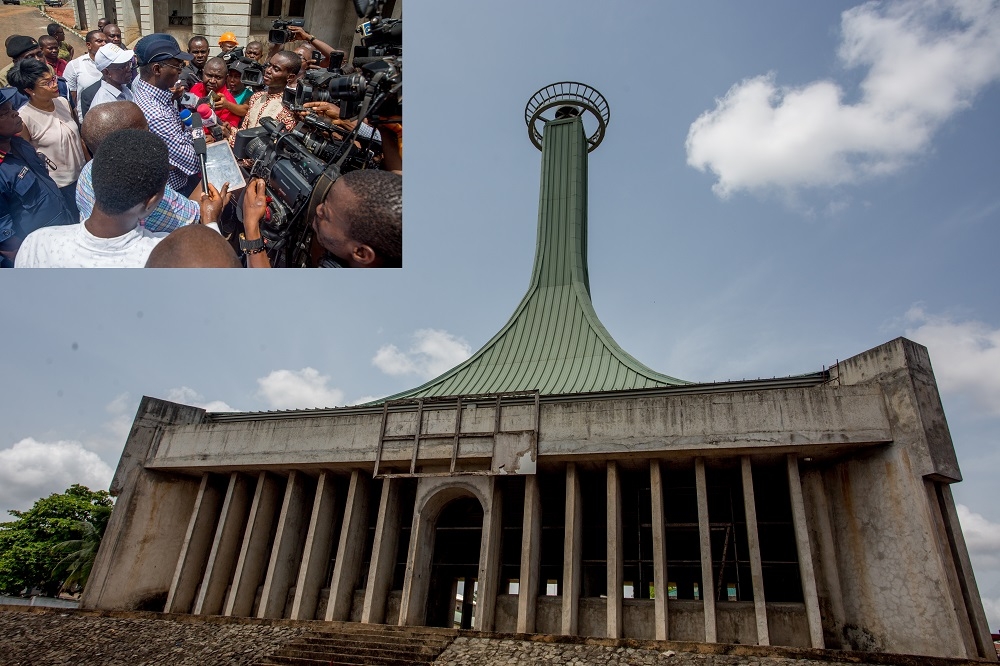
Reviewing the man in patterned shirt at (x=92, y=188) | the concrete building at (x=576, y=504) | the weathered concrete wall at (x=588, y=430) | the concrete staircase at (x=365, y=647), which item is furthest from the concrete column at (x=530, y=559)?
the man in patterned shirt at (x=92, y=188)

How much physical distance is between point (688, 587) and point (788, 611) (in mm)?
7696

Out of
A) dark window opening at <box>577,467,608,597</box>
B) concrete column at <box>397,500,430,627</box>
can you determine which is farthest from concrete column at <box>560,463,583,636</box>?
concrete column at <box>397,500,430,627</box>

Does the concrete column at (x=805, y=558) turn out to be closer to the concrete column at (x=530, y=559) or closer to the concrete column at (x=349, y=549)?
the concrete column at (x=530, y=559)

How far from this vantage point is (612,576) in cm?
1320

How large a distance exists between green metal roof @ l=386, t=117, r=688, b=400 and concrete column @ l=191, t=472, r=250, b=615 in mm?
4286

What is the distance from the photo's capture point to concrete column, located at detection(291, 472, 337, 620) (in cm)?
1512

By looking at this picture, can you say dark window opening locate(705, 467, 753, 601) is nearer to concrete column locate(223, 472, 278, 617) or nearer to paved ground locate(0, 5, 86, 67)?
concrete column locate(223, 472, 278, 617)

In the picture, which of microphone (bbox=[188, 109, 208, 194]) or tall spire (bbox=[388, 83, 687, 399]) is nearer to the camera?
→ microphone (bbox=[188, 109, 208, 194])

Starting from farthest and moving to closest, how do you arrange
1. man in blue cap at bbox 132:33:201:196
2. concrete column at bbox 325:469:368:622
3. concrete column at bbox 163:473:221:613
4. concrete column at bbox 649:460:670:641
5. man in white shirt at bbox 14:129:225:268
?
concrete column at bbox 163:473:221:613 < concrete column at bbox 325:469:368:622 < man in blue cap at bbox 132:33:201:196 < man in white shirt at bbox 14:129:225:268 < concrete column at bbox 649:460:670:641

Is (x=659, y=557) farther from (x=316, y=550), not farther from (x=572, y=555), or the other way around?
(x=316, y=550)

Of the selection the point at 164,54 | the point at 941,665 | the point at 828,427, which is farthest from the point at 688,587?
the point at 164,54

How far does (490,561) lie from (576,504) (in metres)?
2.04

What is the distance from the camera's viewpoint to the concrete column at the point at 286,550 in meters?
15.4

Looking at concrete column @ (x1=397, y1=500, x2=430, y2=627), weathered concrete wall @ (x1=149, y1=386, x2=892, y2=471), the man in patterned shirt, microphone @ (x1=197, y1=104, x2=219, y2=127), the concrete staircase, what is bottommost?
the concrete staircase
